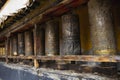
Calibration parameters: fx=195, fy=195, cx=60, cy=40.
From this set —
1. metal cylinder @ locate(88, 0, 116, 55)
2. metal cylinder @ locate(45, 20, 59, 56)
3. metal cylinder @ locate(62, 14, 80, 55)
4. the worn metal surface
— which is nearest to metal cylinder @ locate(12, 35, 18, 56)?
the worn metal surface

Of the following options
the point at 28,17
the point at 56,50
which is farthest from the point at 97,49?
the point at 28,17

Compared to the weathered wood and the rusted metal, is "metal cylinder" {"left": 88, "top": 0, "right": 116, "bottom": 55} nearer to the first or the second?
the rusted metal

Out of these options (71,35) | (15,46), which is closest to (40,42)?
(71,35)

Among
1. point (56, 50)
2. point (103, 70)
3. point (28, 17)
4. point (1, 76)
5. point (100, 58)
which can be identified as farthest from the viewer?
point (1, 76)

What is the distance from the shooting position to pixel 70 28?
9.75 ft

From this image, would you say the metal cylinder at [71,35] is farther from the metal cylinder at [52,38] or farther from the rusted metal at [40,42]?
the rusted metal at [40,42]

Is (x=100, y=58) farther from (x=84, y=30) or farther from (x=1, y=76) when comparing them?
(x=1, y=76)

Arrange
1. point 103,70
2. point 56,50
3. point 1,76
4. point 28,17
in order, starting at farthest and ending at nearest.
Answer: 1. point 1,76
2. point 28,17
3. point 56,50
4. point 103,70

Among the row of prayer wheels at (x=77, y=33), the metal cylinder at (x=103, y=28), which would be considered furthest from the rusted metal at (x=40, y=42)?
the metal cylinder at (x=103, y=28)

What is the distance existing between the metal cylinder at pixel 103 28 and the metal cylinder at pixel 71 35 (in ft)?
2.04

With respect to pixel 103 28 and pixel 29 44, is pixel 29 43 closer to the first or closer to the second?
pixel 29 44

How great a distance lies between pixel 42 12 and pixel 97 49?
136cm

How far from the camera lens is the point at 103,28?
2.30m

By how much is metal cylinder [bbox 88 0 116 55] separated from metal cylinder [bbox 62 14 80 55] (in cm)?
62
